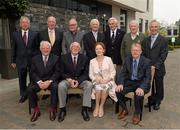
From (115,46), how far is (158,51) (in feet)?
3.19

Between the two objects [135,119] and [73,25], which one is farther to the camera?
[73,25]

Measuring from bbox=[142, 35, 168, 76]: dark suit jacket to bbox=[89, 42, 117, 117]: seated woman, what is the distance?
2.70 ft

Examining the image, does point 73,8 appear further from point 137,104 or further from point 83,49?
point 137,104

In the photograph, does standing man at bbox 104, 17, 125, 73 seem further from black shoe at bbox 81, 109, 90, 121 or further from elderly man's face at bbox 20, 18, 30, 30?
elderly man's face at bbox 20, 18, 30, 30

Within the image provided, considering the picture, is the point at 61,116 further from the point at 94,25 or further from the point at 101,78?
the point at 94,25

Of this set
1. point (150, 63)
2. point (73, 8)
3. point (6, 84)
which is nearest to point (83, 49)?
point (150, 63)

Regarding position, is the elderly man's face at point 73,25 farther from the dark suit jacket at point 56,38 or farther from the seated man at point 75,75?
the seated man at point 75,75

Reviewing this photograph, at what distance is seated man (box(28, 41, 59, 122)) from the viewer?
525 centimetres

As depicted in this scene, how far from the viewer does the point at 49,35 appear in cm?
607

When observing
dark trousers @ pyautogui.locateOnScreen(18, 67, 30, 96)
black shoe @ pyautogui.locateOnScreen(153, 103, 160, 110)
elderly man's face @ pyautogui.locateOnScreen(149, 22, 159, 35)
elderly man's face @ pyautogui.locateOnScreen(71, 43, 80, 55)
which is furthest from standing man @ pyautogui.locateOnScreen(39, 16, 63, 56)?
black shoe @ pyautogui.locateOnScreen(153, 103, 160, 110)

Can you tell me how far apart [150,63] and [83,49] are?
4.98 ft

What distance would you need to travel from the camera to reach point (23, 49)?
6.26 meters

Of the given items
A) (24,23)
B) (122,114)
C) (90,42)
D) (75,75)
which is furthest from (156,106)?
(24,23)

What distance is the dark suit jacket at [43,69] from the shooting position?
543 cm
